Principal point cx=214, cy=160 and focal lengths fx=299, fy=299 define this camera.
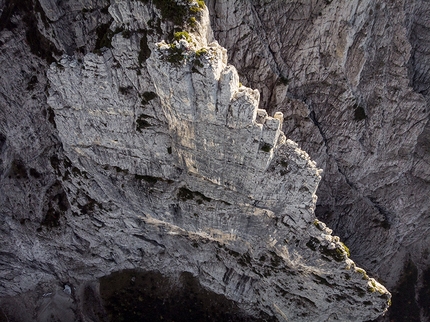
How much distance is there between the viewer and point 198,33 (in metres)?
22.6

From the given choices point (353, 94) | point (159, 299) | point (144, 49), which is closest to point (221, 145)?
point (144, 49)

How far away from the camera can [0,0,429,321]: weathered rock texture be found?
24734 millimetres

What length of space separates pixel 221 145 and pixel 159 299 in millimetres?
35641

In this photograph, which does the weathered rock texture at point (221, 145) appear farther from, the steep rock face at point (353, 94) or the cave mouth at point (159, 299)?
the cave mouth at point (159, 299)

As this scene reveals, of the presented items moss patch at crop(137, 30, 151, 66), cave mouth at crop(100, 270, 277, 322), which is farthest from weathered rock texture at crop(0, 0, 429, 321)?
cave mouth at crop(100, 270, 277, 322)

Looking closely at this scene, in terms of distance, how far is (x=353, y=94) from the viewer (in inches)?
1352

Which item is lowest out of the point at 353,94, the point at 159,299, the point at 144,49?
the point at 159,299

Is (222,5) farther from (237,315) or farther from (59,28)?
(237,315)

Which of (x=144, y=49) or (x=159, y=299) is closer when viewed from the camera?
(x=144, y=49)

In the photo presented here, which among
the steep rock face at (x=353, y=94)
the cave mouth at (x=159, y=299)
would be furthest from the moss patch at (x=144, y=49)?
the cave mouth at (x=159, y=299)

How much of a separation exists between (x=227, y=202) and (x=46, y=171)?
83.2 feet

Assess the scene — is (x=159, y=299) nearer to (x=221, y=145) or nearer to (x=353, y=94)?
(x=221, y=145)

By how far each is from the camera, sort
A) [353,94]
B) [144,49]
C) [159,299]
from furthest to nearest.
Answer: [159,299] → [353,94] → [144,49]

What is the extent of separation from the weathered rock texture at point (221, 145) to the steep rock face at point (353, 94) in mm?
182
